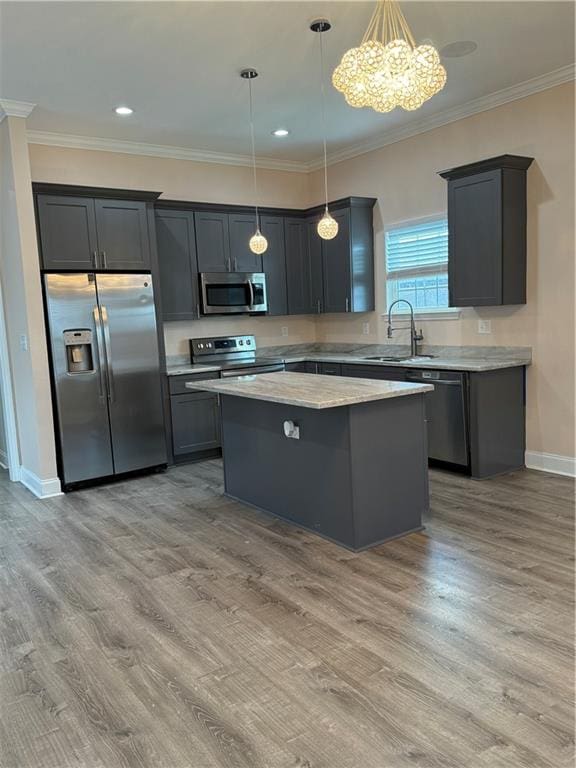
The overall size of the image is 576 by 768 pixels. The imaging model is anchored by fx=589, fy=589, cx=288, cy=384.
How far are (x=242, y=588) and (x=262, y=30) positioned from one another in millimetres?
3159

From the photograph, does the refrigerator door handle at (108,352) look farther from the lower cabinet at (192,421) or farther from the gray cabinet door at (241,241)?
the gray cabinet door at (241,241)

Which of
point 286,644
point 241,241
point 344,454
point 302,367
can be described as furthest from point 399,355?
point 286,644

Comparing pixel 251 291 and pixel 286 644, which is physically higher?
pixel 251 291

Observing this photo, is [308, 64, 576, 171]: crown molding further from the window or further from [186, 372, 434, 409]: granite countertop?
[186, 372, 434, 409]: granite countertop

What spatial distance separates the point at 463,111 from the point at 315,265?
2164 millimetres

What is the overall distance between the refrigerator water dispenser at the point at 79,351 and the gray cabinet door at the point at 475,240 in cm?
305

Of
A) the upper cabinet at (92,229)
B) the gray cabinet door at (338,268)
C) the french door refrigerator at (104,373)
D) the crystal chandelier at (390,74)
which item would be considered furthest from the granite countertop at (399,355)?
the crystal chandelier at (390,74)

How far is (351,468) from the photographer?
330 centimetres

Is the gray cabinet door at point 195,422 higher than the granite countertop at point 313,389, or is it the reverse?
the granite countertop at point 313,389

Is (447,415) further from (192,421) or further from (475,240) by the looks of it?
(192,421)

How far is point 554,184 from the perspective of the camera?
4.43 metres

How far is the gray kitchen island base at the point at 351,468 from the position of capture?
334 centimetres

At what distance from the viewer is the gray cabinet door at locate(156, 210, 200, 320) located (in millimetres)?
5625

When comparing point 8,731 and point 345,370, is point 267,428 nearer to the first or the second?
point 345,370
